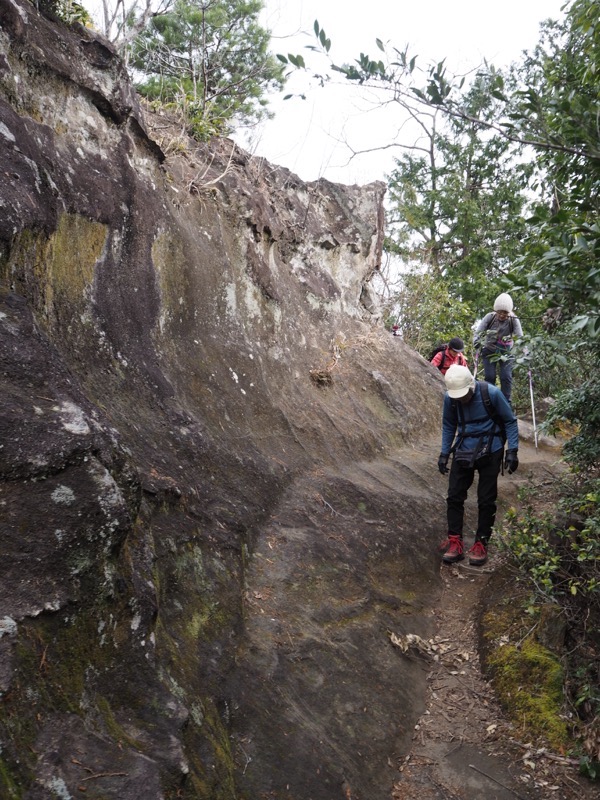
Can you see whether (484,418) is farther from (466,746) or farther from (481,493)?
(466,746)

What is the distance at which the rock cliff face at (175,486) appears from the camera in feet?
9.51

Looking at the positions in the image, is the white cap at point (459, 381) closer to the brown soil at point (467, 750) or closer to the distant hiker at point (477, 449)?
the distant hiker at point (477, 449)

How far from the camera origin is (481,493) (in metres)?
6.58

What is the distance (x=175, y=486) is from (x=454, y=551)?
3314 mm

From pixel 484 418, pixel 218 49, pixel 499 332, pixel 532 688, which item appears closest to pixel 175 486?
pixel 532 688

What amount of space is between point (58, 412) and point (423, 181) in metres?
22.5

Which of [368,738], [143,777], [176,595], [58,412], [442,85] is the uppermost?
[442,85]

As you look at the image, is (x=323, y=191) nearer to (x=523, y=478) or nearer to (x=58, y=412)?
(x=523, y=478)

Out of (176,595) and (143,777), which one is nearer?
(143,777)

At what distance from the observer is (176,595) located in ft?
13.2

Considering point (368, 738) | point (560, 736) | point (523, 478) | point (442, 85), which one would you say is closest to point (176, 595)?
point (368, 738)

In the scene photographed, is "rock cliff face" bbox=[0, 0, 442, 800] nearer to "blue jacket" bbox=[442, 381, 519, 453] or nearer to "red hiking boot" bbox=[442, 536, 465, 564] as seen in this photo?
"red hiking boot" bbox=[442, 536, 465, 564]

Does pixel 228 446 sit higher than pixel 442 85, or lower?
lower

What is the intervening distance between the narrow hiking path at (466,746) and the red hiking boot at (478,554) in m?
0.61
